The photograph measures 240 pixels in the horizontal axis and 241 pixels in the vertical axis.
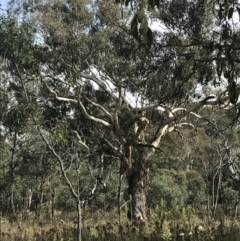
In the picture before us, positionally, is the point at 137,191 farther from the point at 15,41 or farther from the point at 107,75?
the point at 15,41

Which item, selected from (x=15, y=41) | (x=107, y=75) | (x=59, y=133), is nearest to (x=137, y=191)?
(x=107, y=75)

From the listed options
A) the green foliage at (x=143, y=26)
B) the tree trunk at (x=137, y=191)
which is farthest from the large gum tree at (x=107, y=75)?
the green foliage at (x=143, y=26)

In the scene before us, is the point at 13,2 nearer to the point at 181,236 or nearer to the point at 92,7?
the point at 92,7

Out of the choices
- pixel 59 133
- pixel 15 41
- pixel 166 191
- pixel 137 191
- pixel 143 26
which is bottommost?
pixel 143 26

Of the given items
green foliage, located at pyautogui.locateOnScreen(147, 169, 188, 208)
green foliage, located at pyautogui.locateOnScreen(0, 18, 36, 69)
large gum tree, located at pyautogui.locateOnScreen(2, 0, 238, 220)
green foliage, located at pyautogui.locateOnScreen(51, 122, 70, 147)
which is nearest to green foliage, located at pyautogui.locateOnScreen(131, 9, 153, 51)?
green foliage, located at pyautogui.locateOnScreen(0, 18, 36, 69)

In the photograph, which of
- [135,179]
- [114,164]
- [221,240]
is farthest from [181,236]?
[114,164]

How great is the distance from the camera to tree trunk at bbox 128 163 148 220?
56.7 feet

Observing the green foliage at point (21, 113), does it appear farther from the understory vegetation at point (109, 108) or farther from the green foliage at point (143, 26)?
the green foliage at point (143, 26)

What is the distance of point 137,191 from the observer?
694 inches

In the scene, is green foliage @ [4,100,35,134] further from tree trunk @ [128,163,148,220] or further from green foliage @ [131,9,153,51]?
tree trunk @ [128,163,148,220]

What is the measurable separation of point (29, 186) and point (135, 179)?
1502 centimetres

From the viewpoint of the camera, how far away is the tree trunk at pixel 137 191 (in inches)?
681

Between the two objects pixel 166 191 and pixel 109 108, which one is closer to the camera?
pixel 109 108

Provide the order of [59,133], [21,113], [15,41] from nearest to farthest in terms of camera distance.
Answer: [15,41] → [21,113] → [59,133]
